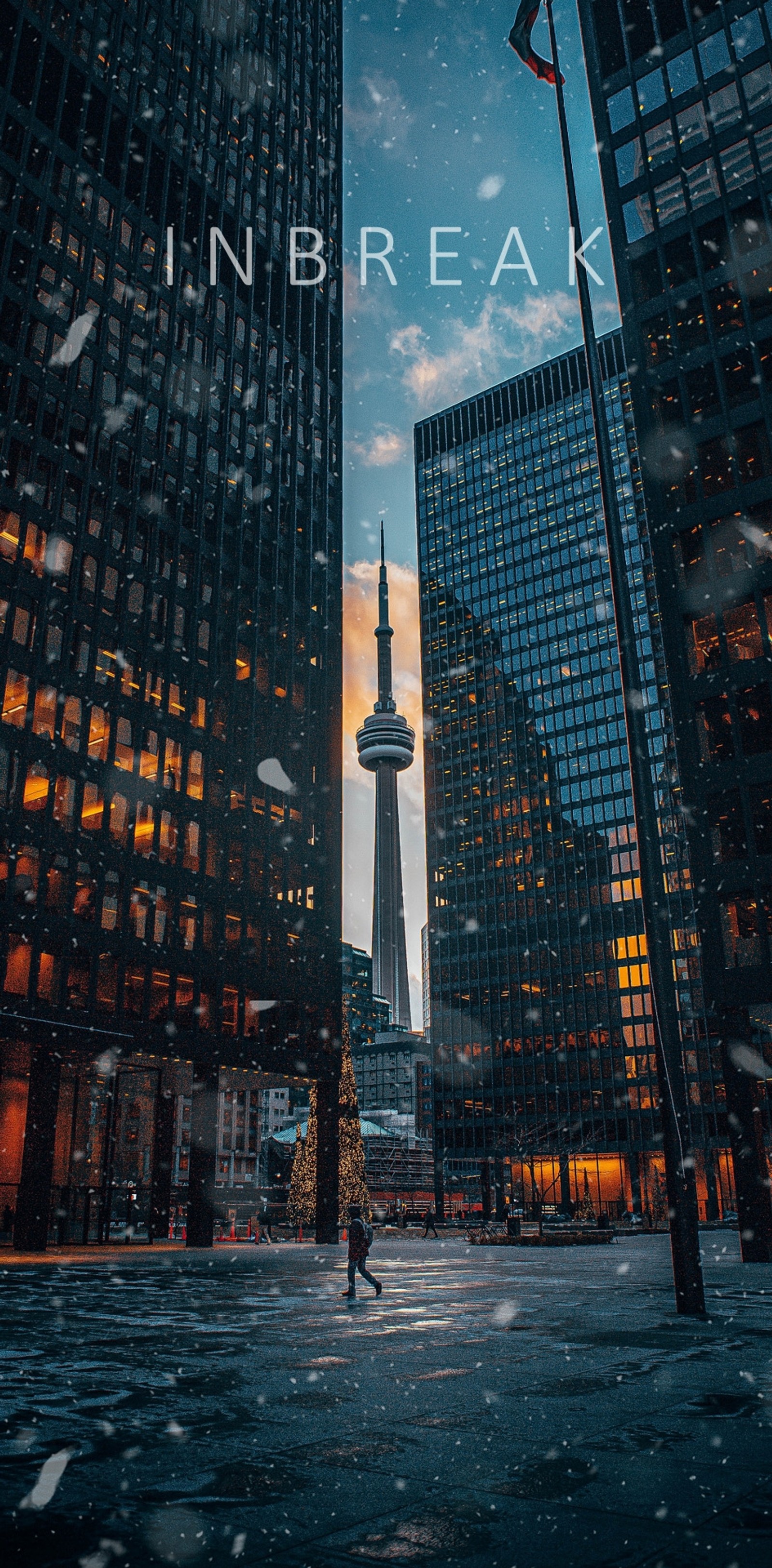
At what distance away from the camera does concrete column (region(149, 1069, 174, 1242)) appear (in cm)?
4338

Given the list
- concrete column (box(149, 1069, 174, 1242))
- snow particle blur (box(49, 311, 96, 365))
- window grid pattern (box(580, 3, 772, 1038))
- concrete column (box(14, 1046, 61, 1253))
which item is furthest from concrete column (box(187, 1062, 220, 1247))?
snow particle blur (box(49, 311, 96, 365))

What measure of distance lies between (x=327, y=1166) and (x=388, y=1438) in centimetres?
4142

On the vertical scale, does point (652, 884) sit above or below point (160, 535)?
below

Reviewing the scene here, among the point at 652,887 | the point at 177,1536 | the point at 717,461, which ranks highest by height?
the point at 717,461

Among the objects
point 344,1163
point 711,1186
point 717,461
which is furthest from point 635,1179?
point 717,461

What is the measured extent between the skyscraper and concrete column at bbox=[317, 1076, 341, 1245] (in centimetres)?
2010

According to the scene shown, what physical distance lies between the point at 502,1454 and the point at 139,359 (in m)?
46.9

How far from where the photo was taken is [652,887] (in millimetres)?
15930

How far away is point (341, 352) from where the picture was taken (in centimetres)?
6325

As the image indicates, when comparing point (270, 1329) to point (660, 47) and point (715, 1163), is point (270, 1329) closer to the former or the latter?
point (660, 47)

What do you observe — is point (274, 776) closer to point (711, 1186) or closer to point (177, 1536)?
point (177, 1536)

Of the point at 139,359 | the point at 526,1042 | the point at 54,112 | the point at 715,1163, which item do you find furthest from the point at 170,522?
the point at 526,1042

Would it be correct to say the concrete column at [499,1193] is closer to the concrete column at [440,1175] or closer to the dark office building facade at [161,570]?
the concrete column at [440,1175]

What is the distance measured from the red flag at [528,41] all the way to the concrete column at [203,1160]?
36.0 m
